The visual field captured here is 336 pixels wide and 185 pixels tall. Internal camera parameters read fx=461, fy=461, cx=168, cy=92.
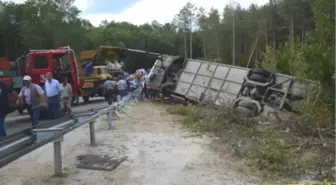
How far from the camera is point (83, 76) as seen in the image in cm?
2397

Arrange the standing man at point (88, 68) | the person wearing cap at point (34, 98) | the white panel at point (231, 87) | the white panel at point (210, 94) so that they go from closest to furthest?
1. the person wearing cap at point (34, 98)
2. the white panel at point (231, 87)
3. the white panel at point (210, 94)
4. the standing man at point (88, 68)

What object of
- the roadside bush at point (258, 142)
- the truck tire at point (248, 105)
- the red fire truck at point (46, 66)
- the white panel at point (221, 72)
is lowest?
the roadside bush at point (258, 142)

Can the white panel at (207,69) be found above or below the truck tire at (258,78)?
above

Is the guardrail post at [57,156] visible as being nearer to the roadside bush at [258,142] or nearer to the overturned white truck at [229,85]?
the roadside bush at [258,142]

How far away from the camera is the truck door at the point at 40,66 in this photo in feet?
59.0

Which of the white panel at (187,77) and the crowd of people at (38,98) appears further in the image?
the white panel at (187,77)

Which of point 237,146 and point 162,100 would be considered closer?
point 237,146

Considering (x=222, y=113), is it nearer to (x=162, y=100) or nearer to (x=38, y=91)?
(x=38, y=91)

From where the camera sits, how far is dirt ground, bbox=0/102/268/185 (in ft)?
22.9

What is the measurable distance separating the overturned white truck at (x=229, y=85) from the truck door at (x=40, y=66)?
5.14m

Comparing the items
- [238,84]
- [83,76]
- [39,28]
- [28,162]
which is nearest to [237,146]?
[28,162]

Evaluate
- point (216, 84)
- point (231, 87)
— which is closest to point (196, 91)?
point (216, 84)

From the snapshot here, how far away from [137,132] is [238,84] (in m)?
5.73

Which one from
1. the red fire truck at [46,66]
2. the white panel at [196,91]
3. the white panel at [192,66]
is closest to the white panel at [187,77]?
the white panel at [192,66]
